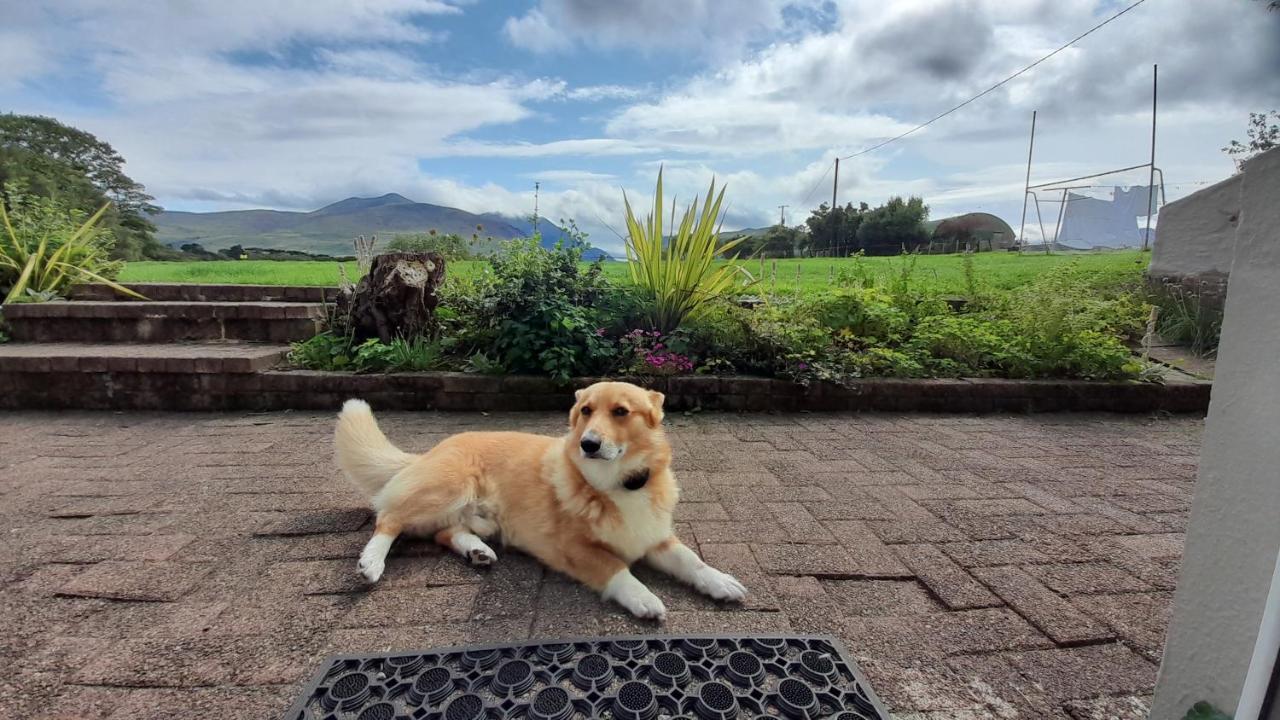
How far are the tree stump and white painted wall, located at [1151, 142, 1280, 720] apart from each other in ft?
17.2

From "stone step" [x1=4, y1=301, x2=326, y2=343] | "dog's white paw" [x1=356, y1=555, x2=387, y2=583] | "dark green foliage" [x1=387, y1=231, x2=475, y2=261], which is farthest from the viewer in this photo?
"dark green foliage" [x1=387, y1=231, x2=475, y2=261]

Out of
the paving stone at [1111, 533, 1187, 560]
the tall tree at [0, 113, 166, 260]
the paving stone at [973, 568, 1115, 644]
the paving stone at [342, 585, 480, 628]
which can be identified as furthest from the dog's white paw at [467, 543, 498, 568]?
the tall tree at [0, 113, 166, 260]

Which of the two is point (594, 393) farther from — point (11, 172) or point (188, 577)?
point (11, 172)

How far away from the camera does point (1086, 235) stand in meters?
13.0

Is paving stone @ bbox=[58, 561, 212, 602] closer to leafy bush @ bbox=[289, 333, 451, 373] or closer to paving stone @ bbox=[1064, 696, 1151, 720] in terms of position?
leafy bush @ bbox=[289, 333, 451, 373]

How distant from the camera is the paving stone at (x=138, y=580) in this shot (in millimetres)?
1909

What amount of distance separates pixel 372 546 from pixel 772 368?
3.55m

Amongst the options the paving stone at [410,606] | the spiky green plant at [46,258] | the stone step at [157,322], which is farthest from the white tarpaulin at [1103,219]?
the spiky green plant at [46,258]

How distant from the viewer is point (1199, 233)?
1.05m

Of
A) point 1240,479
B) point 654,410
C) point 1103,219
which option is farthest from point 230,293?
point 1103,219

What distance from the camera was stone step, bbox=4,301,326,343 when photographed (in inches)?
209

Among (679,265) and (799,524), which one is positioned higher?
(679,265)

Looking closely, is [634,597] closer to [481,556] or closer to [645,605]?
[645,605]

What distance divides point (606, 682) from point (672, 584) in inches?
24.5
